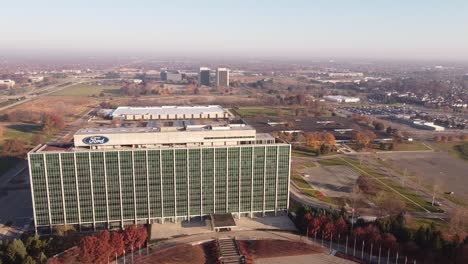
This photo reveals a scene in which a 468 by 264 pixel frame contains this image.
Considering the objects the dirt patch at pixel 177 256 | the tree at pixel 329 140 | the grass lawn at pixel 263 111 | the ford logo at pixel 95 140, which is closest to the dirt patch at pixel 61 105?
the grass lawn at pixel 263 111

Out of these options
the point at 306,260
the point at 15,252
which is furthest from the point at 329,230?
the point at 15,252

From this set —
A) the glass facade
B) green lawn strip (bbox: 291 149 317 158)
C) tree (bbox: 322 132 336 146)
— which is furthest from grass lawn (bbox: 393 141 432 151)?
the glass facade

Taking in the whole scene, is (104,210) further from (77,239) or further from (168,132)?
(168,132)

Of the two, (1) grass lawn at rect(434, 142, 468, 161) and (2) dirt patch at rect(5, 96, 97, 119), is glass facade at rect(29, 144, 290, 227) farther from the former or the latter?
(2) dirt patch at rect(5, 96, 97, 119)

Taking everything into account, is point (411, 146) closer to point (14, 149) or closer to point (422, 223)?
point (422, 223)

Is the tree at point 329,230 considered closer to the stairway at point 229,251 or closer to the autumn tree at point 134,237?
the stairway at point 229,251
